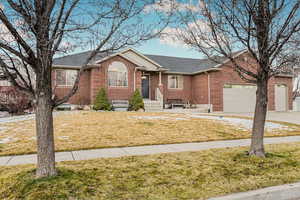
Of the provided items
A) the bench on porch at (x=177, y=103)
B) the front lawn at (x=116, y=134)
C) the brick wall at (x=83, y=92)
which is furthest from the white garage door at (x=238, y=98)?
the brick wall at (x=83, y=92)

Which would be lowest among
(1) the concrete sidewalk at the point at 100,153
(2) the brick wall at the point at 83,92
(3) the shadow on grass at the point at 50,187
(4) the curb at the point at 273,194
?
(4) the curb at the point at 273,194

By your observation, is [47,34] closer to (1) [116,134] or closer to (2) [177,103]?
(1) [116,134]

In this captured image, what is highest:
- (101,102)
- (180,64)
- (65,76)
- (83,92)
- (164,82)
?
(180,64)

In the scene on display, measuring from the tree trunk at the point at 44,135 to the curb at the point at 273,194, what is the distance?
271 centimetres

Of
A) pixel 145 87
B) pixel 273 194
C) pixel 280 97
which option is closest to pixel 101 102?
pixel 145 87

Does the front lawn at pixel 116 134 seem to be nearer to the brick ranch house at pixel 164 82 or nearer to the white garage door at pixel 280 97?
the brick ranch house at pixel 164 82

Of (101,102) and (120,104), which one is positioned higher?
(101,102)

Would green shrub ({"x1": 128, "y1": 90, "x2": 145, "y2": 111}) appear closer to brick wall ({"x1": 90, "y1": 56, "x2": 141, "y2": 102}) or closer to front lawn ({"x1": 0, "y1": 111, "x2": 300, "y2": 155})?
brick wall ({"x1": 90, "y1": 56, "x2": 141, "y2": 102})

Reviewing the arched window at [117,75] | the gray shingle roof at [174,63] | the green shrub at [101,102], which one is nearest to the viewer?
the green shrub at [101,102]

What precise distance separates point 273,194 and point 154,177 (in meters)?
1.96

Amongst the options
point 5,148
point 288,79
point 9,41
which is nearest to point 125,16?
point 9,41

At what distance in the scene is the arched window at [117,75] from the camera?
18.7m

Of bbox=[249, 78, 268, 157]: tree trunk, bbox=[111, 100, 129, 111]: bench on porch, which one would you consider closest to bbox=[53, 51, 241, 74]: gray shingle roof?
bbox=[111, 100, 129, 111]: bench on porch

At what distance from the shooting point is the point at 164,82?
72.1ft
